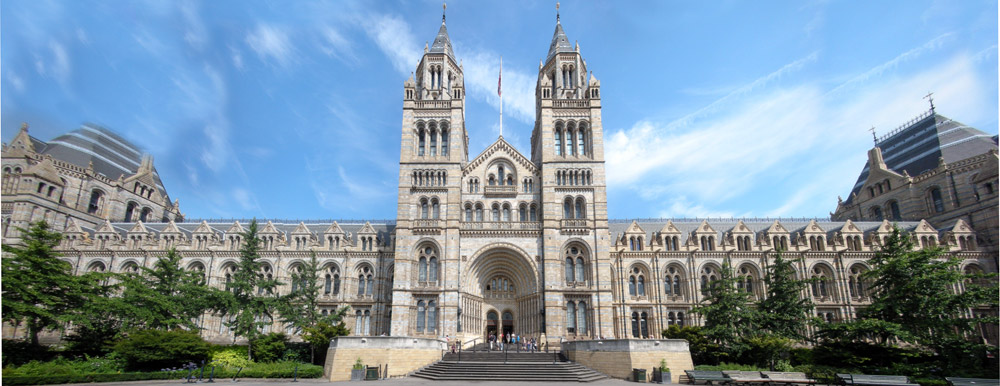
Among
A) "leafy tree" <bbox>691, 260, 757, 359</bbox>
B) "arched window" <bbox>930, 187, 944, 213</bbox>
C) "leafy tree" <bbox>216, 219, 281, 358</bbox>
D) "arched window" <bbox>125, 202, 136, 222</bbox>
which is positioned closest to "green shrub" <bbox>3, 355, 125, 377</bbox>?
"leafy tree" <bbox>216, 219, 281, 358</bbox>

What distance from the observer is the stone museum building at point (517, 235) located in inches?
1519

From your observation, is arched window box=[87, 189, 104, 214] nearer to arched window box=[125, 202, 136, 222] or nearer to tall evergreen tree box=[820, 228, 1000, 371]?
arched window box=[125, 202, 136, 222]

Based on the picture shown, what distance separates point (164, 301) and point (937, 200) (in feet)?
221

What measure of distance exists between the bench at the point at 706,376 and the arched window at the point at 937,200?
3960 cm

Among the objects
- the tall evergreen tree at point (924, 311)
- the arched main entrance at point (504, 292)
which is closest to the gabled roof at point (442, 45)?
the arched main entrance at point (504, 292)

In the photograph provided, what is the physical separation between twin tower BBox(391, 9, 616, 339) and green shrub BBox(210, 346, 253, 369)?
10638 mm

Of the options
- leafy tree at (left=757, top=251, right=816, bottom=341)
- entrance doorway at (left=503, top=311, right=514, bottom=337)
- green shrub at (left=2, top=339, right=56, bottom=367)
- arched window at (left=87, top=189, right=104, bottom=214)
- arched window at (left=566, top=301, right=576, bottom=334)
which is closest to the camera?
green shrub at (left=2, top=339, right=56, bottom=367)

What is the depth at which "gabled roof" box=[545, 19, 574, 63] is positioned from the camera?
4519 centimetres

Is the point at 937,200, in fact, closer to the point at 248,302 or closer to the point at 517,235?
the point at 517,235

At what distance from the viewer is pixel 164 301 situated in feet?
104

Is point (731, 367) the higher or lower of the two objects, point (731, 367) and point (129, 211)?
the lower

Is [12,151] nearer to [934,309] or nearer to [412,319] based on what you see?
[412,319]

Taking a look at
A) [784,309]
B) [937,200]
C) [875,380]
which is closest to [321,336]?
[875,380]

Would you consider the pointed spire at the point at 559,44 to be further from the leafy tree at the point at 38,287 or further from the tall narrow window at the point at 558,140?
the leafy tree at the point at 38,287
